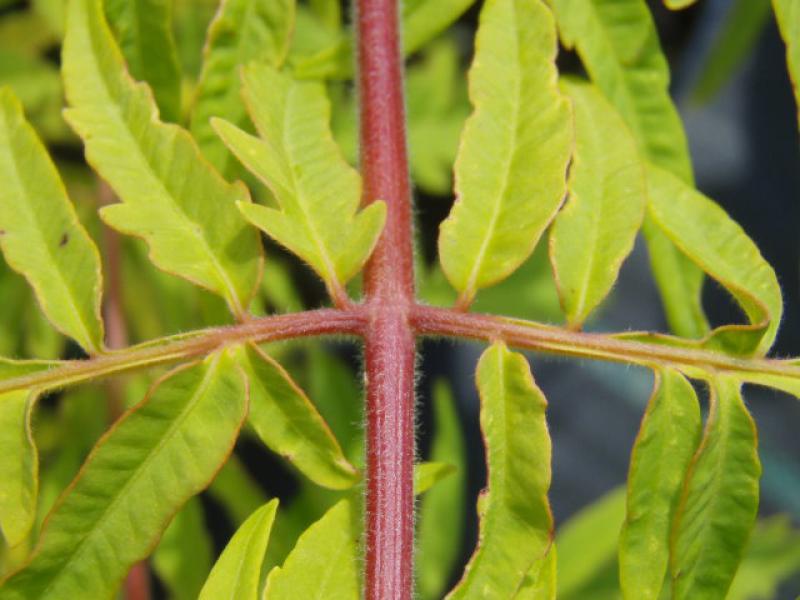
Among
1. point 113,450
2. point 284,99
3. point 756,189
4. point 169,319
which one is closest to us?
point 113,450

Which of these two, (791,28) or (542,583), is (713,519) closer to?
(542,583)

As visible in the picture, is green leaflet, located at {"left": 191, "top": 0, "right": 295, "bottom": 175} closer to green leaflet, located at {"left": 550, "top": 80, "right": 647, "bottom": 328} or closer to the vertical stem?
the vertical stem

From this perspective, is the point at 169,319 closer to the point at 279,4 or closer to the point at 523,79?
the point at 279,4

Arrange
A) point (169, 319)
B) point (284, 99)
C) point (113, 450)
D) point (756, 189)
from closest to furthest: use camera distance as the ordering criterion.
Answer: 1. point (113, 450)
2. point (284, 99)
3. point (169, 319)
4. point (756, 189)

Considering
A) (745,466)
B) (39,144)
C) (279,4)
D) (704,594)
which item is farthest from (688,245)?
(39,144)

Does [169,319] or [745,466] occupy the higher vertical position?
[169,319]

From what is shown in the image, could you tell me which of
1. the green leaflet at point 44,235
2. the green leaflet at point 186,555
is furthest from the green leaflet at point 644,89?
the green leaflet at point 186,555

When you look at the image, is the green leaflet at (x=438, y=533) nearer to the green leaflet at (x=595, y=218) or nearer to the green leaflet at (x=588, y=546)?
the green leaflet at (x=588, y=546)
